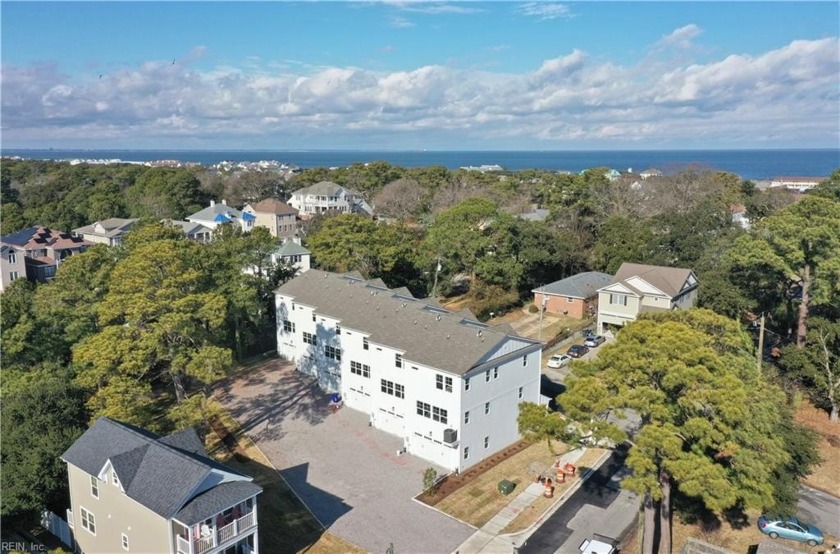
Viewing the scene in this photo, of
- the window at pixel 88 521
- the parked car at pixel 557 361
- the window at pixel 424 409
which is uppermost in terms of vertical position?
the window at pixel 424 409

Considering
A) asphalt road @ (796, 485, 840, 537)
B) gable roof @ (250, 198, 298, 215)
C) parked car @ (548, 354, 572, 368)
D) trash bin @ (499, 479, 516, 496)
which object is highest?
gable roof @ (250, 198, 298, 215)

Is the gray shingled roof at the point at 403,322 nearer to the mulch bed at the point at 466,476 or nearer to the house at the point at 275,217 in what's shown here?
the mulch bed at the point at 466,476

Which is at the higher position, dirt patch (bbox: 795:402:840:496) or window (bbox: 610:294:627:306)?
window (bbox: 610:294:627:306)

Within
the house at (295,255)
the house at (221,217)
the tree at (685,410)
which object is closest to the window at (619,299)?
the tree at (685,410)

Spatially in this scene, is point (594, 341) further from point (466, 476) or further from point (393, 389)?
point (466, 476)

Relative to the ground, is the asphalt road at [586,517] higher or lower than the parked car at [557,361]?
lower

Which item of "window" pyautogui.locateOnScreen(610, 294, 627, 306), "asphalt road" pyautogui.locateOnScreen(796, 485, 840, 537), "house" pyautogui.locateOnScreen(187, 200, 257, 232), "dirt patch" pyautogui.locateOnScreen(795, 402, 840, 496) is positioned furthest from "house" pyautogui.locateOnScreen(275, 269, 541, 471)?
"house" pyautogui.locateOnScreen(187, 200, 257, 232)

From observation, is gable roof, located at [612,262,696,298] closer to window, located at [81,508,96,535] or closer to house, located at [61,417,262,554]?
house, located at [61,417,262,554]
